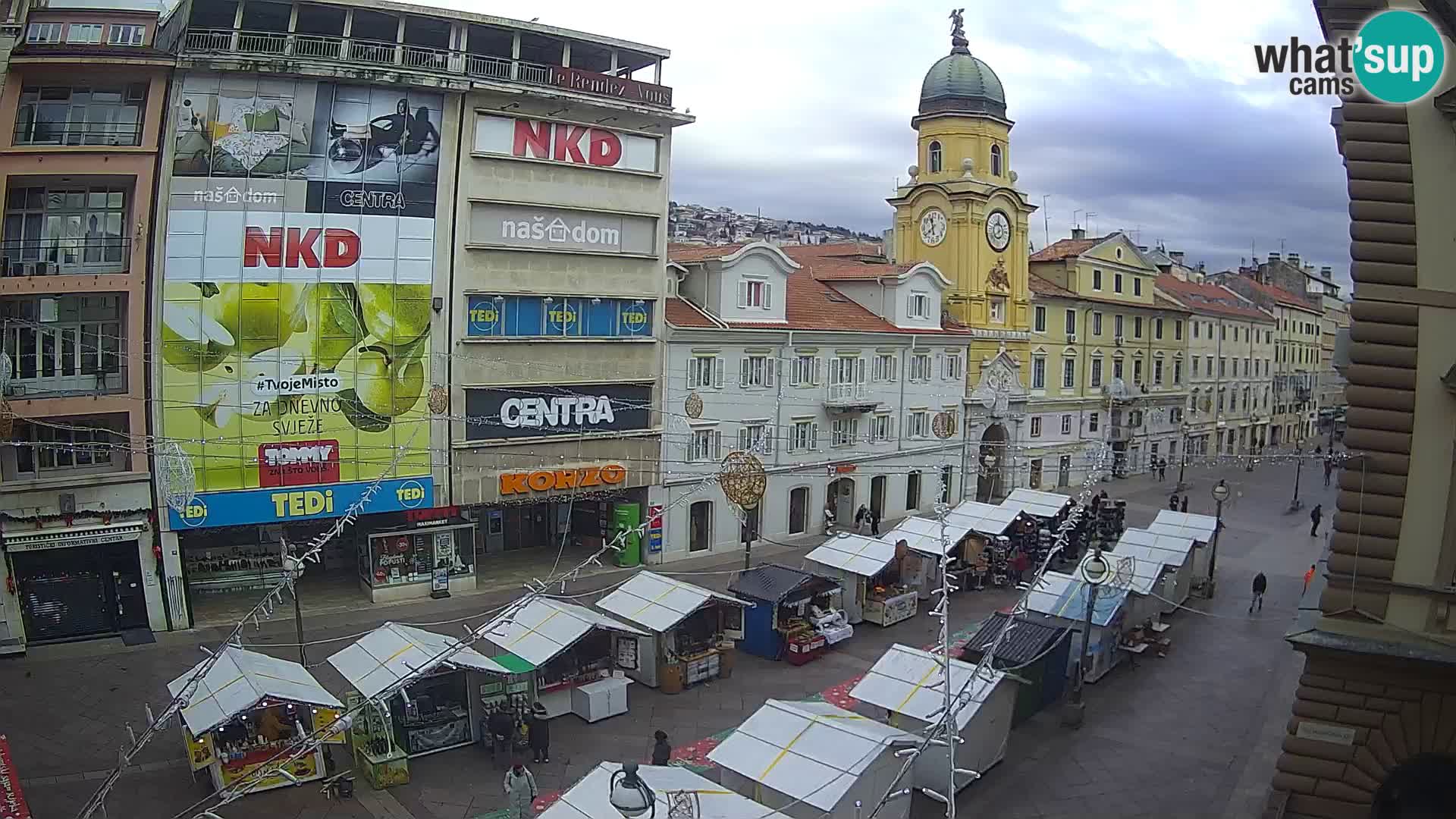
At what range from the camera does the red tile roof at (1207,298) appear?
209ft

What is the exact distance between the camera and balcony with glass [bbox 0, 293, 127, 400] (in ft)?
81.8

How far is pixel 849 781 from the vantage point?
48.1ft

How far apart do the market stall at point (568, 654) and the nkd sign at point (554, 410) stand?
938 centimetres

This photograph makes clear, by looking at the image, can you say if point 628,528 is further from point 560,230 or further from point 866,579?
point 560,230

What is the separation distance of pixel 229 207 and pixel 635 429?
1348 cm

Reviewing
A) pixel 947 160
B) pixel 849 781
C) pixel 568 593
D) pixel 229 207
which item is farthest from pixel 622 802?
pixel 947 160

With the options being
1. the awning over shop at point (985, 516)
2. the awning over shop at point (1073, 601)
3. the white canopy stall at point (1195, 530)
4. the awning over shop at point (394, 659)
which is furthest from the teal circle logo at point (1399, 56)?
the awning over shop at point (985, 516)

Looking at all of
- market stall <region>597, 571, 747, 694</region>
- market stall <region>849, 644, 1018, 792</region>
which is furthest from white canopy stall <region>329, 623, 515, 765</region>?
market stall <region>849, 644, 1018, 792</region>

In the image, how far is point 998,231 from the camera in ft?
152

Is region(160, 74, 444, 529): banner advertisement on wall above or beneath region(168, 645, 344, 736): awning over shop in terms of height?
above

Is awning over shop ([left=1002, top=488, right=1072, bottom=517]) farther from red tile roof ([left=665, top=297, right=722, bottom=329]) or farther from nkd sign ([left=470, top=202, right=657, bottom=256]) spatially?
nkd sign ([left=470, top=202, right=657, bottom=256])

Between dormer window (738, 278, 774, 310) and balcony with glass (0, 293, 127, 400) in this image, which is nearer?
balcony with glass (0, 293, 127, 400)

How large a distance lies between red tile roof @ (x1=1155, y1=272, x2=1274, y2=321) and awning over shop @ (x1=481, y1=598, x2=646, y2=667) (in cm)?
5111

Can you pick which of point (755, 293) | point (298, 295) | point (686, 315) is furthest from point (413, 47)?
point (755, 293)
